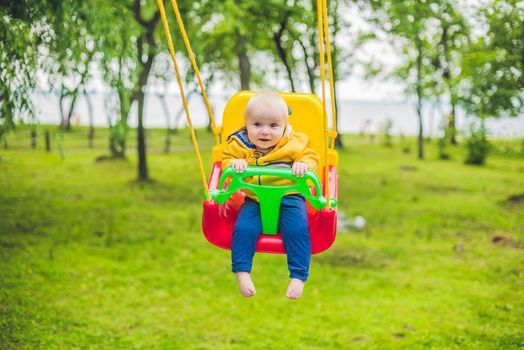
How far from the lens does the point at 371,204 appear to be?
13.8m

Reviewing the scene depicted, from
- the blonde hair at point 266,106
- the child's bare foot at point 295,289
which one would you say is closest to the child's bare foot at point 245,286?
the child's bare foot at point 295,289

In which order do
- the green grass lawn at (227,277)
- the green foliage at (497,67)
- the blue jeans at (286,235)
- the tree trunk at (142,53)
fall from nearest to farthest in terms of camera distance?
1. the blue jeans at (286,235)
2. the green grass lawn at (227,277)
3. the green foliage at (497,67)
4. the tree trunk at (142,53)

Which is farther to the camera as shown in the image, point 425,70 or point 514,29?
point 425,70

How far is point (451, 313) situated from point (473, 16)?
20.4ft

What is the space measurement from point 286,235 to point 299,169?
0.39 metres

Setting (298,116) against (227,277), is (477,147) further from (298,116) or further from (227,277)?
(298,116)

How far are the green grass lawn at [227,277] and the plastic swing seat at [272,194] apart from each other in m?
4.69

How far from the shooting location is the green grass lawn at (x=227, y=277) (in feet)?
25.3

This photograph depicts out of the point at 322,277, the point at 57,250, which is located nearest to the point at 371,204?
the point at 322,277

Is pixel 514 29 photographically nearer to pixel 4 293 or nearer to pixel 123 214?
pixel 123 214

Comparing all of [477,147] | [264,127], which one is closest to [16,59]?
[264,127]

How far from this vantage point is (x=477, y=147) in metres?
20.7

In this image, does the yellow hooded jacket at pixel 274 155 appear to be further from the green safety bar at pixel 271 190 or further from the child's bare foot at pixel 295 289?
the child's bare foot at pixel 295 289

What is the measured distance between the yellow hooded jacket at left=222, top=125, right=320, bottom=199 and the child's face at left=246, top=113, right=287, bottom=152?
3.7 inches
